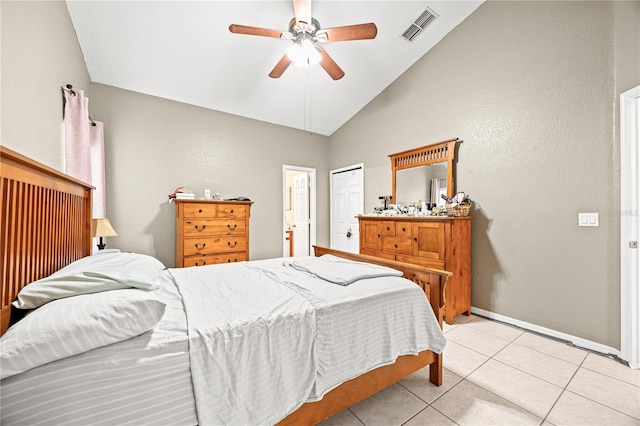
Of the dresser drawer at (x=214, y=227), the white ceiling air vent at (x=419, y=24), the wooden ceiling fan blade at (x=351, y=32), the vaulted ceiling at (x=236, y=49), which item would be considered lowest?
the dresser drawer at (x=214, y=227)

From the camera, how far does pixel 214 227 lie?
11.3 ft

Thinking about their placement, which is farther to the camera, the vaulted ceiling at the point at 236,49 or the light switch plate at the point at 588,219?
the vaulted ceiling at the point at 236,49

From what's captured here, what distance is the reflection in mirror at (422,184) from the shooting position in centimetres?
320

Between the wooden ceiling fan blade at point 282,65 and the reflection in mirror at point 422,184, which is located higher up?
the wooden ceiling fan blade at point 282,65

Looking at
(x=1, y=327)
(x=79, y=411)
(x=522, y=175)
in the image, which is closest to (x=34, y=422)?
(x=79, y=411)

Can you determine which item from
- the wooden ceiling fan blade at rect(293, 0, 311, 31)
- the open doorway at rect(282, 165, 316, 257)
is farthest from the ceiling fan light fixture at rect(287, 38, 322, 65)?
the open doorway at rect(282, 165, 316, 257)

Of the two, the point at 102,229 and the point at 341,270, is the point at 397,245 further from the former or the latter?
the point at 102,229

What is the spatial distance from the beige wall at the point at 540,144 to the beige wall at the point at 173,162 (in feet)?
8.74

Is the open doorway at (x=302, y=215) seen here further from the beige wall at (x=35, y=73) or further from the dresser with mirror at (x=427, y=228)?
the beige wall at (x=35, y=73)

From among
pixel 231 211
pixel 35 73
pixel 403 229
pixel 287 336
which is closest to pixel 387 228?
pixel 403 229

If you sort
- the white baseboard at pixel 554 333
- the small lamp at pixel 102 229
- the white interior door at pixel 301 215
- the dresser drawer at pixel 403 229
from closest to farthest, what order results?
the white baseboard at pixel 554 333 < the small lamp at pixel 102 229 < the dresser drawer at pixel 403 229 < the white interior door at pixel 301 215

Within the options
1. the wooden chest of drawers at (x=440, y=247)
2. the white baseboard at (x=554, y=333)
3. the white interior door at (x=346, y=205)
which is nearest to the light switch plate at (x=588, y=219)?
the wooden chest of drawers at (x=440, y=247)

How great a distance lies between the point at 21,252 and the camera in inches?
43.6

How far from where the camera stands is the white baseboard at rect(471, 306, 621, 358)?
6.79ft
